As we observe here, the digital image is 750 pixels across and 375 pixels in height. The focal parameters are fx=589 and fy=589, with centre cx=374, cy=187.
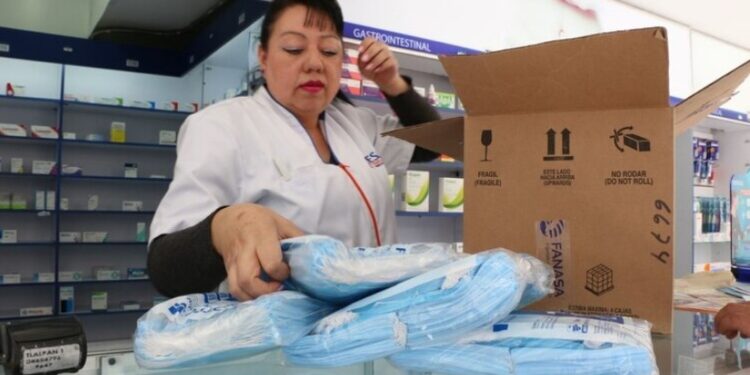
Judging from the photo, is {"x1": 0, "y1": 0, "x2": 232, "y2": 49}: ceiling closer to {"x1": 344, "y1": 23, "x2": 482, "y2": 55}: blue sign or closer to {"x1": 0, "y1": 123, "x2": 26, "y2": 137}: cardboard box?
{"x1": 0, "y1": 123, "x2": 26, "y2": 137}: cardboard box

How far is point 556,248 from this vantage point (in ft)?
3.08

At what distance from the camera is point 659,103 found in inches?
34.7

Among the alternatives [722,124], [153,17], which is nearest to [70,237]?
[153,17]

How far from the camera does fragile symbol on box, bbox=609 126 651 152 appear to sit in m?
0.89

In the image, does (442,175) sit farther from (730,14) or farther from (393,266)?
(393,266)

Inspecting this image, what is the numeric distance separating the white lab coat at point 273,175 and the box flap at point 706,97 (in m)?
0.67

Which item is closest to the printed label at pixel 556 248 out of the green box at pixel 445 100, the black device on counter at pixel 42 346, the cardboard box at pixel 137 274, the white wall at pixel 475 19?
the black device on counter at pixel 42 346

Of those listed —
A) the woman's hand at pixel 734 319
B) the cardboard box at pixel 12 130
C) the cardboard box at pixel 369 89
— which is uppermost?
the cardboard box at pixel 369 89

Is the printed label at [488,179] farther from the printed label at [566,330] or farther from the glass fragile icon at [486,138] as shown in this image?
the printed label at [566,330]

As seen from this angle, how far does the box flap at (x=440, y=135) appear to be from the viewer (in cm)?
114

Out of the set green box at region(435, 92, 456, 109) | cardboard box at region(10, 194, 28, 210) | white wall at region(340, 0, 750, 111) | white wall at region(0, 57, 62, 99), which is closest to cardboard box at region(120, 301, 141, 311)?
cardboard box at region(10, 194, 28, 210)

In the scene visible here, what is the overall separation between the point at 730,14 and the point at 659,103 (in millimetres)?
6406

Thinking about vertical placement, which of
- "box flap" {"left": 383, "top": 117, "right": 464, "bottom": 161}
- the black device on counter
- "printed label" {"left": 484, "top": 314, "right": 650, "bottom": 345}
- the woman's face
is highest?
the woman's face

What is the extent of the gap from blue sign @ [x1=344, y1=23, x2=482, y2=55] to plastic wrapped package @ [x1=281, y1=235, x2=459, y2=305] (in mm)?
3409
